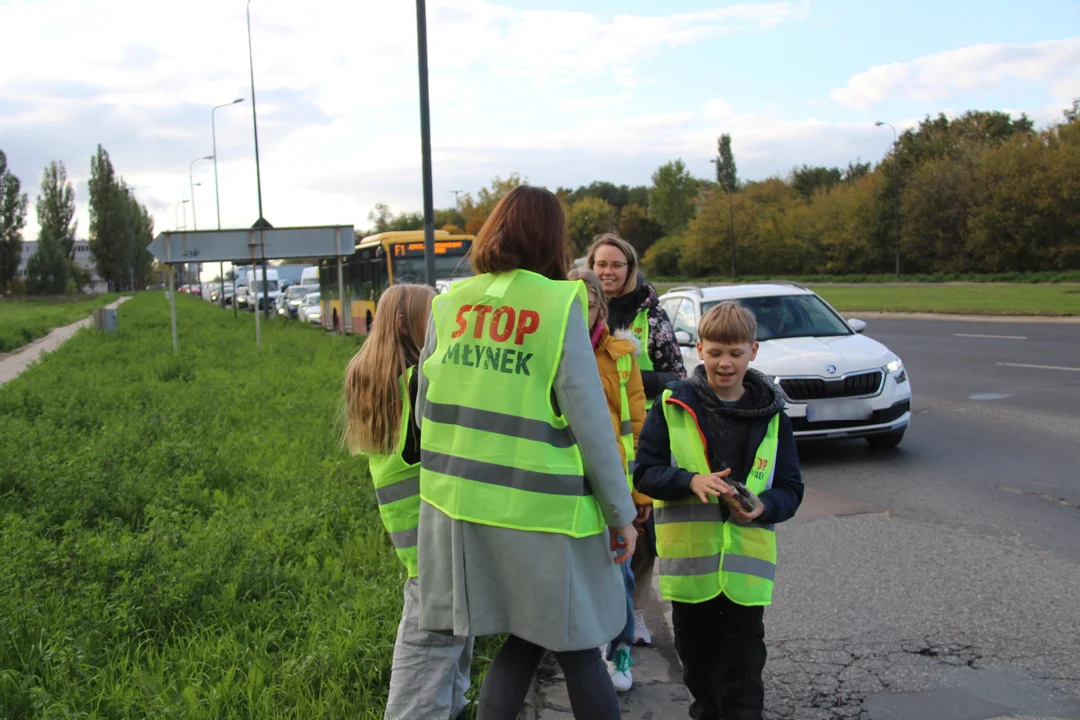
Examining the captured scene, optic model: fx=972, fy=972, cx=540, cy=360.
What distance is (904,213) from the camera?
60.1 meters

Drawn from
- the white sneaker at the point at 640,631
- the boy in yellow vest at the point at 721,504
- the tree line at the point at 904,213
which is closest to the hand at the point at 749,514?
the boy in yellow vest at the point at 721,504

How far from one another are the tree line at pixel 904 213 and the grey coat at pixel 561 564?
32.5 meters

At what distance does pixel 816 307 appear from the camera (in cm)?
977

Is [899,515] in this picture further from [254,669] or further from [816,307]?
[254,669]

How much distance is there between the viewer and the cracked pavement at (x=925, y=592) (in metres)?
3.69

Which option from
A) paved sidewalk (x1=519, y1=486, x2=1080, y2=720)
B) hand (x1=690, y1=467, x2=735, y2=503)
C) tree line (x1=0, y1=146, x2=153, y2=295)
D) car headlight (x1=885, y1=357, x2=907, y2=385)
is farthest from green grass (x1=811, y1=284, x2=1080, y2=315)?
tree line (x1=0, y1=146, x2=153, y2=295)

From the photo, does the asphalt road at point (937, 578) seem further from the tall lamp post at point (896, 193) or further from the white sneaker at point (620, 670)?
the tall lamp post at point (896, 193)

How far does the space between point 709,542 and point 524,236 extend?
126 cm

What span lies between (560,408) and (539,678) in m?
1.89

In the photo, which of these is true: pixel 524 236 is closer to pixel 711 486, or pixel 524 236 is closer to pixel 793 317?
pixel 711 486

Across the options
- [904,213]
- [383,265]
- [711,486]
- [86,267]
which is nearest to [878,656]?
A: [711,486]

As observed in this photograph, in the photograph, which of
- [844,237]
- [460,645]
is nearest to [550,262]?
[460,645]

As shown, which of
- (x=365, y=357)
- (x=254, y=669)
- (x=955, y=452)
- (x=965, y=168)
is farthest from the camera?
(x=965, y=168)

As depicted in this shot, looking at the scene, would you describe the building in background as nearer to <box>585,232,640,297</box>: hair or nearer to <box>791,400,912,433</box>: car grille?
<box>791,400,912,433</box>: car grille
